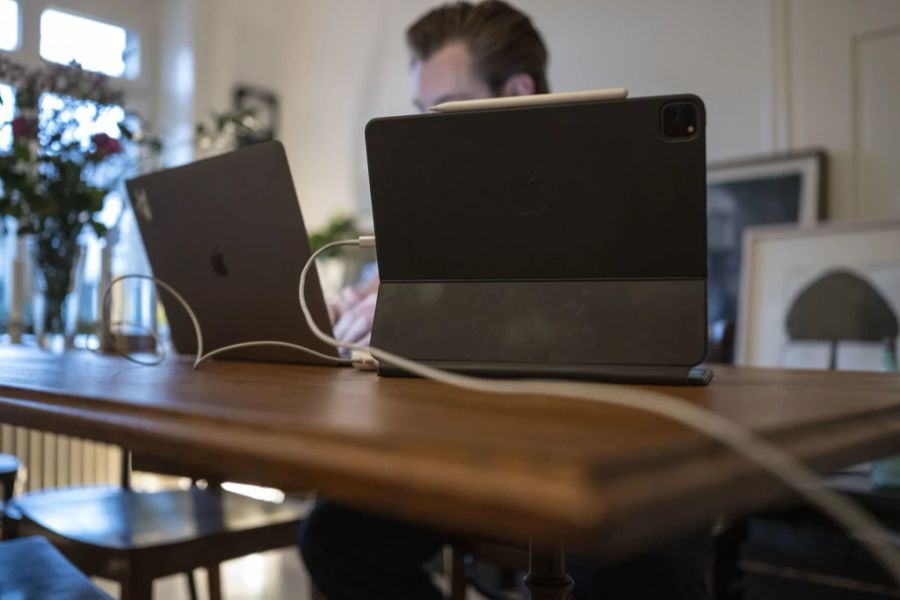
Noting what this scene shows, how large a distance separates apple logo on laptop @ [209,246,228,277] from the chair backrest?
6.00ft

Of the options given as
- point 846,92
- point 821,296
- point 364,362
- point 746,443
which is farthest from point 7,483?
point 846,92

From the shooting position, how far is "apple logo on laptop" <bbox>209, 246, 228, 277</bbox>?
92 centimetres

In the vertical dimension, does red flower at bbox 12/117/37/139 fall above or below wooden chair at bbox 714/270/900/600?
above

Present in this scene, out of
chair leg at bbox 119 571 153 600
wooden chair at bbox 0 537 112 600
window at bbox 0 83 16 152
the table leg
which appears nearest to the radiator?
window at bbox 0 83 16 152

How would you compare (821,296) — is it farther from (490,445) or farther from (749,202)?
(490,445)

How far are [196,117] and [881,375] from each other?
3.60 meters

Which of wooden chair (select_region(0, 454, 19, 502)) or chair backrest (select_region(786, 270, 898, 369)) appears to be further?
chair backrest (select_region(786, 270, 898, 369))

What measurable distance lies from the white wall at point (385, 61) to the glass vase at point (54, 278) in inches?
76.4

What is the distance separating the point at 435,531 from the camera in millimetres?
1351

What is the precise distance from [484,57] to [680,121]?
118 centimetres

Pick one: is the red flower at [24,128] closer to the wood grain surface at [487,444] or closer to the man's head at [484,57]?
the man's head at [484,57]

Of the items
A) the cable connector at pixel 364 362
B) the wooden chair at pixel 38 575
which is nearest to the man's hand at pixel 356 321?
the cable connector at pixel 364 362

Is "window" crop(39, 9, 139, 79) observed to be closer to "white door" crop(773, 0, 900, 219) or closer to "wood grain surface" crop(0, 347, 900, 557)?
"white door" crop(773, 0, 900, 219)

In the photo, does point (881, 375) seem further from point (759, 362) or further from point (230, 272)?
point (759, 362)
